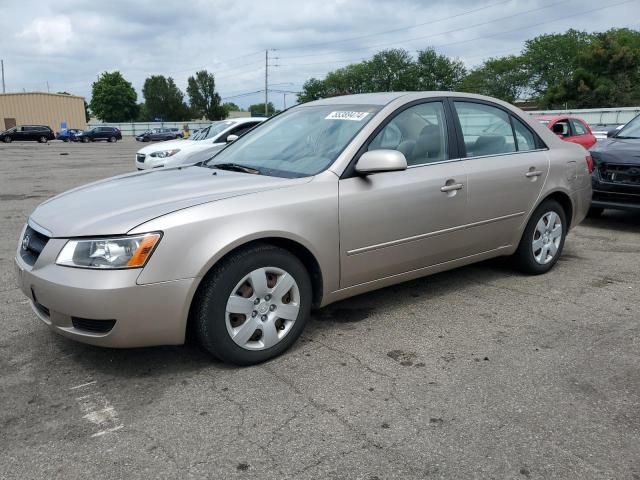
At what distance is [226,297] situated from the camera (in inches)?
120

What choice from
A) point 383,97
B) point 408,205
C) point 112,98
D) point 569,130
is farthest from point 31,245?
point 112,98

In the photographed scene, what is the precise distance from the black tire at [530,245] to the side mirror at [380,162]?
188cm

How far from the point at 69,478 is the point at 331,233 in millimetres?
1902

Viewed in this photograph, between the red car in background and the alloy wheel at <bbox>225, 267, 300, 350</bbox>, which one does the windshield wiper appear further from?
the red car in background

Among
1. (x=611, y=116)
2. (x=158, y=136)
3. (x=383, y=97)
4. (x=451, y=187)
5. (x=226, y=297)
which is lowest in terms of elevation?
(x=226, y=297)

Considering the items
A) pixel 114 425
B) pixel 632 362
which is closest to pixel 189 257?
pixel 114 425

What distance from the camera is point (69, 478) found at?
2.27m

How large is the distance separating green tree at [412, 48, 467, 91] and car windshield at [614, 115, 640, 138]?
86653 mm

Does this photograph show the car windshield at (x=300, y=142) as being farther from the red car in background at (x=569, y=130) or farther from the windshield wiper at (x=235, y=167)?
the red car in background at (x=569, y=130)

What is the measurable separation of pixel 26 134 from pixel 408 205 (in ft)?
159

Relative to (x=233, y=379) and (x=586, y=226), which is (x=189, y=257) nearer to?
(x=233, y=379)

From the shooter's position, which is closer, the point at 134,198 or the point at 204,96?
the point at 134,198

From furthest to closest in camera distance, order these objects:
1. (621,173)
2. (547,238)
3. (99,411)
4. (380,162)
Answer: (621,173), (547,238), (380,162), (99,411)

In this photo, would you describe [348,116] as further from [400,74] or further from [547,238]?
[400,74]
